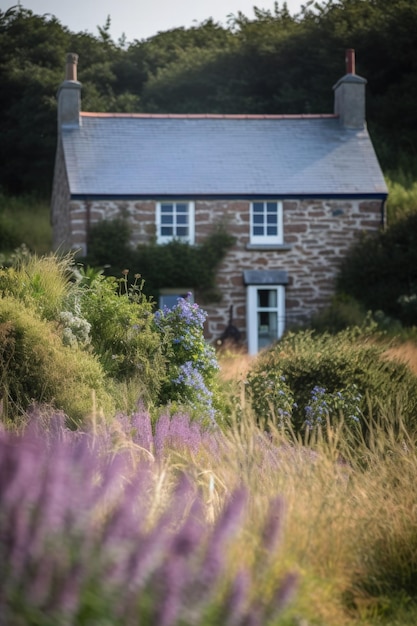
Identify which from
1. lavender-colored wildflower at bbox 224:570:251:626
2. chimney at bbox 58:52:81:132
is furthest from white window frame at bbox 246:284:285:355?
lavender-colored wildflower at bbox 224:570:251:626

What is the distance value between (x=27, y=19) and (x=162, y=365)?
Result: 32.9m

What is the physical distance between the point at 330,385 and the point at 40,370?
2980 mm

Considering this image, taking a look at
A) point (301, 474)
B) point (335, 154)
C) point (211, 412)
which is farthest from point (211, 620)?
point (335, 154)

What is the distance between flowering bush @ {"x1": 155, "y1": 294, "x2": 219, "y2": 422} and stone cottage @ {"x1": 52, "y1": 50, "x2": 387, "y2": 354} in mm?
13384

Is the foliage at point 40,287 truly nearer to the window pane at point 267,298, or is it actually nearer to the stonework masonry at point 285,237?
the stonework masonry at point 285,237

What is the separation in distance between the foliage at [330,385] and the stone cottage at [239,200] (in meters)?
13.3

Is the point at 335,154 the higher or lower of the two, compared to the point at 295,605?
higher

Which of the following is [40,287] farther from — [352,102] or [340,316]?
[352,102]

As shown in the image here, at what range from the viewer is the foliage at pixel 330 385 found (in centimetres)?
966

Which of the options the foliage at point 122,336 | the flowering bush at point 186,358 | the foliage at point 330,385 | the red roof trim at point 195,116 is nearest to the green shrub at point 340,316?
the red roof trim at point 195,116

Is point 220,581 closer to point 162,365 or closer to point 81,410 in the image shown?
point 81,410

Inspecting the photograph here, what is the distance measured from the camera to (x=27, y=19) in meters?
40.2

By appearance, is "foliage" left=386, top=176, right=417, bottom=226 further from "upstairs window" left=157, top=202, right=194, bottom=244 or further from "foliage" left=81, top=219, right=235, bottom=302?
"upstairs window" left=157, top=202, right=194, bottom=244

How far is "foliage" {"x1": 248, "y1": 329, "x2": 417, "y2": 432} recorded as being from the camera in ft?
31.7
